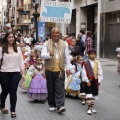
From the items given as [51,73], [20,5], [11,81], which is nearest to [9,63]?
[11,81]

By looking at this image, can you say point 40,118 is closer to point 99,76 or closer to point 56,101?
point 56,101

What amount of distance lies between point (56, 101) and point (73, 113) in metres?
0.46

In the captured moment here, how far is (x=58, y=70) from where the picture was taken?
27.1 ft

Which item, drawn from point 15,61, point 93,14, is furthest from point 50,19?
point 93,14

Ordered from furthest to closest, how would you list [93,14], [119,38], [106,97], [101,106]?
[93,14] → [119,38] → [106,97] → [101,106]

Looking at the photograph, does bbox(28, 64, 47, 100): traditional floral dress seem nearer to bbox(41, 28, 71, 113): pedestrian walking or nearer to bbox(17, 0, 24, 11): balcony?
bbox(41, 28, 71, 113): pedestrian walking

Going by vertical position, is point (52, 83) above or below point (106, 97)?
above

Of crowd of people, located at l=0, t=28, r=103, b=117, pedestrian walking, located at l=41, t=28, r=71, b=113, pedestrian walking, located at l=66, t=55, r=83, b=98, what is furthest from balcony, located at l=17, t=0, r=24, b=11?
Answer: pedestrian walking, located at l=41, t=28, r=71, b=113

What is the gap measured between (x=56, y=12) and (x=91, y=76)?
A: 551cm

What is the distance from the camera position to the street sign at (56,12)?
1317 cm

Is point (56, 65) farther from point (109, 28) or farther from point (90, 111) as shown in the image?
point (109, 28)

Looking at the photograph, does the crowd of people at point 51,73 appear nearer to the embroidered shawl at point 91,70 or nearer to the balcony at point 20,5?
the embroidered shawl at point 91,70

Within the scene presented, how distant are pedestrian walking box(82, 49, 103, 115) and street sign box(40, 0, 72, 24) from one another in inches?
196

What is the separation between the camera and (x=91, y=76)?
8.29 m
